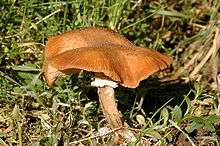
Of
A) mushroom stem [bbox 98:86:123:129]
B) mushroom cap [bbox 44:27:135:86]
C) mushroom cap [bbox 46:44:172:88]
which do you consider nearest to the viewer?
mushroom cap [bbox 46:44:172:88]

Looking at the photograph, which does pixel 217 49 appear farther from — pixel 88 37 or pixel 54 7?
pixel 88 37

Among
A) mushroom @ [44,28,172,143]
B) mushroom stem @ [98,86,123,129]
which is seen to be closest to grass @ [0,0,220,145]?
mushroom stem @ [98,86,123,129]

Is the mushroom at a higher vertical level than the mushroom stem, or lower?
higher

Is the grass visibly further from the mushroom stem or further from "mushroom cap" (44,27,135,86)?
"mushroom cap" (44,27,135,86)

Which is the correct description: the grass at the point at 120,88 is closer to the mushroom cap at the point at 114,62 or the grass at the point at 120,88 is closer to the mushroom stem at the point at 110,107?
the mushroom stem at the point at 110,107

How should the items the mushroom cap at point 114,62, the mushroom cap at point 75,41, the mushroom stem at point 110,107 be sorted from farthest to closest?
the mushroom stem at point 110,107 < the mushroom cap at point 75,41 < the mushroom cap at point 114,62

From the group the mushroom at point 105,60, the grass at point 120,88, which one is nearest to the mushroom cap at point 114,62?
the mushroom at point 105,60
